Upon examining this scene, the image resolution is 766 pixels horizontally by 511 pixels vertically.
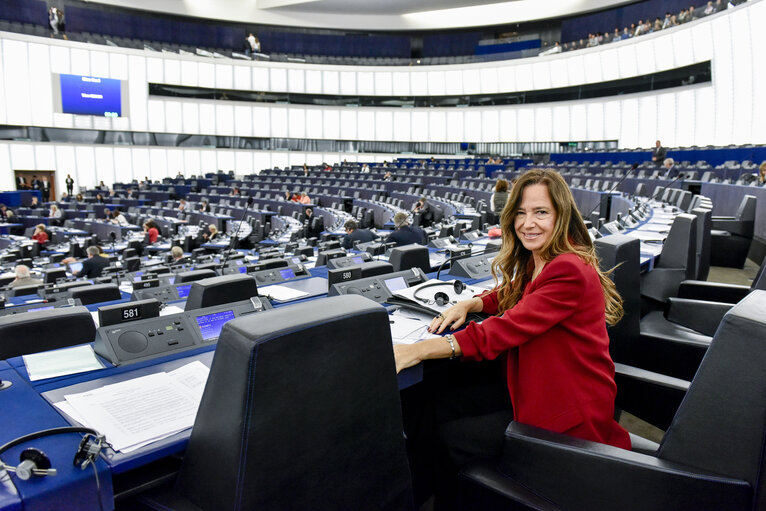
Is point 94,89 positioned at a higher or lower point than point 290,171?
higher

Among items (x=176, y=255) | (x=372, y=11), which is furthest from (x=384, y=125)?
(x=176, y=255)

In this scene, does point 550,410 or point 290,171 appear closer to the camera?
point 550,410

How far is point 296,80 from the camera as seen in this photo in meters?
26.9

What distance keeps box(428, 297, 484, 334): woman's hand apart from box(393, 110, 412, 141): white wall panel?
26.8 meters

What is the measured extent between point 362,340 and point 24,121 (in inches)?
1040

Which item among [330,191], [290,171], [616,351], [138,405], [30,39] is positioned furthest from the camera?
[290,171]

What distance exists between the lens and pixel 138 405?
4.23ft

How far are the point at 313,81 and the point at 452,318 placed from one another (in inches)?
1082

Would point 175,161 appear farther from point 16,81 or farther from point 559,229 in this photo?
point 559,229

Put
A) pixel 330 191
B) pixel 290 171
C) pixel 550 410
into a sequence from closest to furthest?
pixel 550 410 < pixel 330 191 < pixel 290 171

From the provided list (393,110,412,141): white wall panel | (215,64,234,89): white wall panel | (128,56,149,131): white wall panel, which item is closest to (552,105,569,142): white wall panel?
(393,110,412,141): white wall panel

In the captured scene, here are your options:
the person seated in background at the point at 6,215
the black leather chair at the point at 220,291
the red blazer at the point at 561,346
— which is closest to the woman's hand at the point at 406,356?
the red blazer at the point at 561,346

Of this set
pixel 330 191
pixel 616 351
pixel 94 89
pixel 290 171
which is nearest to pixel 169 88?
pixel 94 89

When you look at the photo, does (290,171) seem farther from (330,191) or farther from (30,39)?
(30,39)
